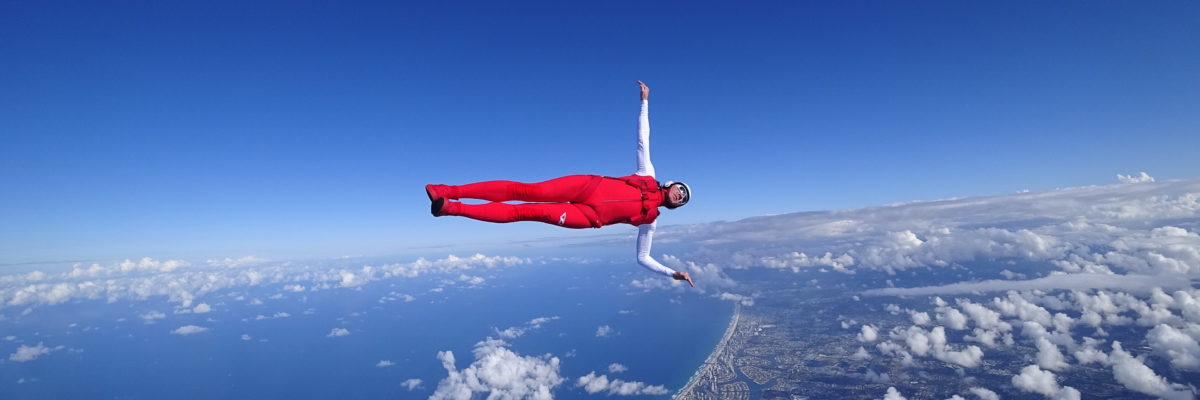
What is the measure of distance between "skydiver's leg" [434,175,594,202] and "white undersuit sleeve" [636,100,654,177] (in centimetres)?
93

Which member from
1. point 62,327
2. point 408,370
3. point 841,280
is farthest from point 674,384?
point 62,327

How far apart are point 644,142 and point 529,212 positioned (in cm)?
194

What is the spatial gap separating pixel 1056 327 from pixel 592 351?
414 ft

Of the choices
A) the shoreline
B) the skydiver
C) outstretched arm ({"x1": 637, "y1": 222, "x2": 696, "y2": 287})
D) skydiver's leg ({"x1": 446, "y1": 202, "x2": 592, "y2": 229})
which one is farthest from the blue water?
skydiver's leg ({"x1": 446, "y1": 202, "x2": 592, "y2": 229})

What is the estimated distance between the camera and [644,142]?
5254 mm

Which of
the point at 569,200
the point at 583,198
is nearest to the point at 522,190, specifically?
the point at 569,200

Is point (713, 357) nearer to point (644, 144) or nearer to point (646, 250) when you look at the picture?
Answer: point (646, 250)

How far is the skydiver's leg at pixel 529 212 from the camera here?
149 inches

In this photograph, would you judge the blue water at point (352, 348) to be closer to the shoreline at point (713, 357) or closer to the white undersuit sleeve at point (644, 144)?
the shoreline at point (713, 357)

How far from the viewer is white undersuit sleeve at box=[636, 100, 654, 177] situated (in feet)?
17.0

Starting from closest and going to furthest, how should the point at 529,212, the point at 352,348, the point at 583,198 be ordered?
the point at 529,212 → the point at 583,198 → the point at 352,348

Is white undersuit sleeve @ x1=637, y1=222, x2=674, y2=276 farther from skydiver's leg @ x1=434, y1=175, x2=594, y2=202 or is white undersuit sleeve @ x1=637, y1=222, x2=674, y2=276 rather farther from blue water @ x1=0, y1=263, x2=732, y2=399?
blue water @ x1=0, y1=263, x2=732, y2=399

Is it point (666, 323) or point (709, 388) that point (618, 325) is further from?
point (709, 388)

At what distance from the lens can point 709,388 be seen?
248ft
